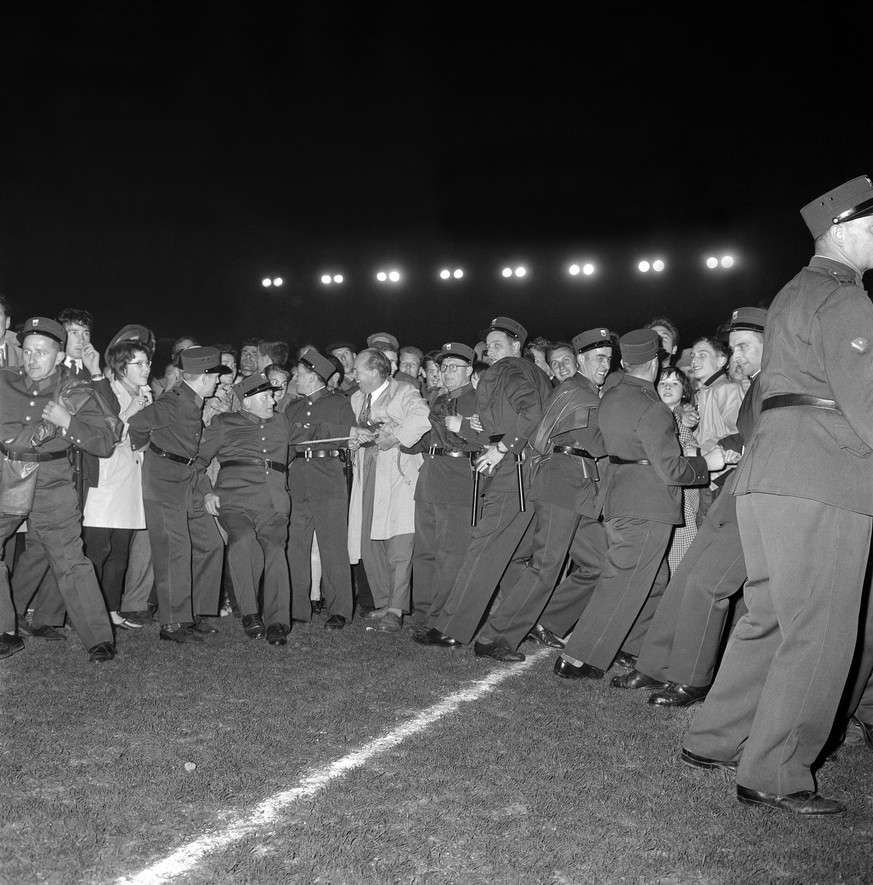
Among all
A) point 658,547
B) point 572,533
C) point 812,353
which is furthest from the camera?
point 572,533

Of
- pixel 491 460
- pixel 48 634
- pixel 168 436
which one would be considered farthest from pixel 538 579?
pixel 48 634

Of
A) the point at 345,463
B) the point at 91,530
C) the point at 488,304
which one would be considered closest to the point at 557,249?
the point at 488,304

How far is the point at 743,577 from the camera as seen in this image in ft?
13.8

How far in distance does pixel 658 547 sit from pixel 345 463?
2.48 m

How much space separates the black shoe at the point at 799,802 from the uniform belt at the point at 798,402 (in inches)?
50.4

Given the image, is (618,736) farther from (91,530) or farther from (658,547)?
(91,530)

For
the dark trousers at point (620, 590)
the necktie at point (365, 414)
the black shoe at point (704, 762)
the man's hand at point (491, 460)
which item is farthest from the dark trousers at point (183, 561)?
the black shoe at point (704, 762)

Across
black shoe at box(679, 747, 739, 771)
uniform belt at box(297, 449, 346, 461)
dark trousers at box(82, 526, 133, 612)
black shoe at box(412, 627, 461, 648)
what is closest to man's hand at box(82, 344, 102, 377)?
dark trousers at box(82, 526, 133, 612)

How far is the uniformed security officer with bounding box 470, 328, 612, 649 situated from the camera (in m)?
5.24

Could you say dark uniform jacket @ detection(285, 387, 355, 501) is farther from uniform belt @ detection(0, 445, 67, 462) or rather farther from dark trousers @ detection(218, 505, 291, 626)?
uniform belt @ detection(0, 445, 67, 462)

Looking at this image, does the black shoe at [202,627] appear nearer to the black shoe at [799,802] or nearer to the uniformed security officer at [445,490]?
the uniformed security officer at [445,490]

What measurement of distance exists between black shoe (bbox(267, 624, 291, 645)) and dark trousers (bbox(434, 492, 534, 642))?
0.95 m

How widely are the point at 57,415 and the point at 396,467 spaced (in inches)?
98.6

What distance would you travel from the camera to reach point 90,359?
680 cm
